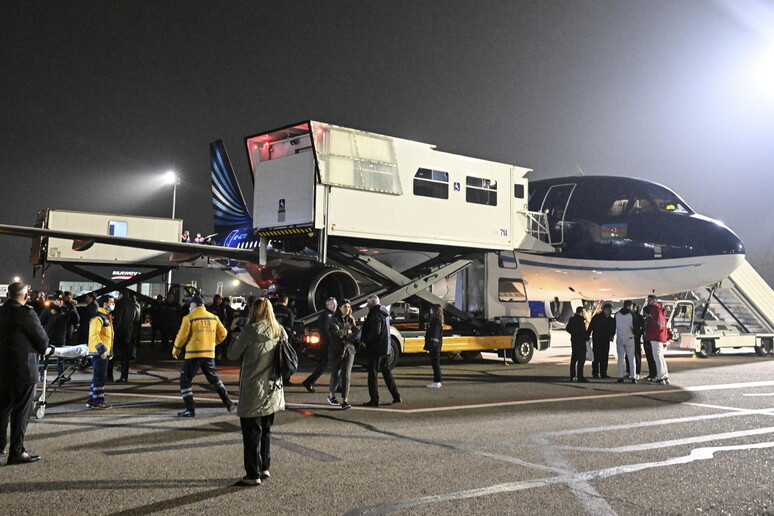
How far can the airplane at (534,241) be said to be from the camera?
43.9 feet

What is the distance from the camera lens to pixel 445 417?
793 centimetres

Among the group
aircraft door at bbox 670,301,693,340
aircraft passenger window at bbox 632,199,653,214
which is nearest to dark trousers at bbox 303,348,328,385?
aircraft passenger window at bbox 632,199,653,214

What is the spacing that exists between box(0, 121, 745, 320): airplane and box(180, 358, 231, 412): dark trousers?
189 inches

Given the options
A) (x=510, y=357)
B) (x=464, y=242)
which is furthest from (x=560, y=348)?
Answer: (x=464, y=242)

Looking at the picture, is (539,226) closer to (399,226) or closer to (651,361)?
(399,226)

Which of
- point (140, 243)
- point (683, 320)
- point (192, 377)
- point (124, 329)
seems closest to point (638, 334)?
point (683, 320)

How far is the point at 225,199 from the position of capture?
25688 mm

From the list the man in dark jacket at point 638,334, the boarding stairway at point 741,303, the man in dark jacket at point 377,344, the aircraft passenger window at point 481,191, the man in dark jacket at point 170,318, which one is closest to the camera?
the man in dark jacket at point 377,344

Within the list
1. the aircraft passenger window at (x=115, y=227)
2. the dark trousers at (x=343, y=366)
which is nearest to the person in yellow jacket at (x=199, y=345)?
the dark trousers at (x=343, y=366)

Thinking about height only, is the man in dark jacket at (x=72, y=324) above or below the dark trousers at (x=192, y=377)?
above

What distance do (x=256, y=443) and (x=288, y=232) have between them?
28.2 ft

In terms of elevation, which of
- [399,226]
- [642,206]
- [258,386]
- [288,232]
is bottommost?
[258,386]

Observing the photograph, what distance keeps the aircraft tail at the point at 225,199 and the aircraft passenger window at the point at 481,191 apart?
11.4 m

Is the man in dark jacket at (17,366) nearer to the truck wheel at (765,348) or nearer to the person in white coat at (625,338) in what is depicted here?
the person in white coat at (625,338)
